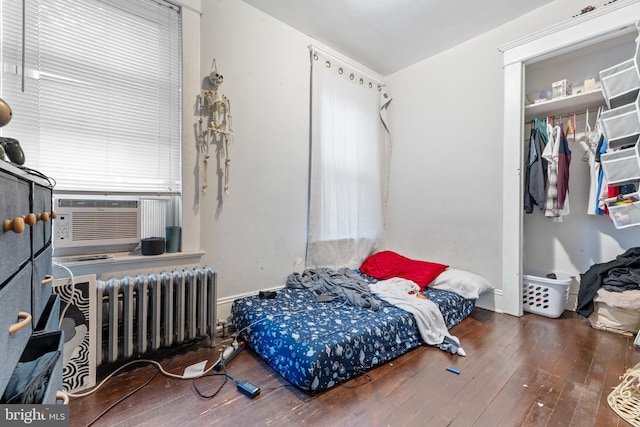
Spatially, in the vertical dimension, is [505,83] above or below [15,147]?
above

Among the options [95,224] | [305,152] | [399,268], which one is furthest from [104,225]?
[399,268]

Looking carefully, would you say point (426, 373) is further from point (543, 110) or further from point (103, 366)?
point (543, 110)

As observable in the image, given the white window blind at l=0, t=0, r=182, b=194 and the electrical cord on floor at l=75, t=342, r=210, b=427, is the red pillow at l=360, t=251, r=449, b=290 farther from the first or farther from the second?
the white window blind at l=0, t=0, r=182, b=194

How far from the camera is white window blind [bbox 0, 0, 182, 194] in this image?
5.20 ft

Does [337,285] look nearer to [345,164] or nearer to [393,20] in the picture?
[345,164]

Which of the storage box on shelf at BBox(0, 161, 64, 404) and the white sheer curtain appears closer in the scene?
the storage box on shelf at BBox(0, 161, 64, 404)

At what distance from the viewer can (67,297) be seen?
1445 millimetres

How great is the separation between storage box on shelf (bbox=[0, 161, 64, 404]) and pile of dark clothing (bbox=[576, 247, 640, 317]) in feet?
10.8

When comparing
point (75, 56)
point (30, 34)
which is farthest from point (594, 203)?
point (30, 34)

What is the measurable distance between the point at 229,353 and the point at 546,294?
2.75 meters

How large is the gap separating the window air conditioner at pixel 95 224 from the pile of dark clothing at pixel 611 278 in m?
3.53

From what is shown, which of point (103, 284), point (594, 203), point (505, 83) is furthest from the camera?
point (505, 83)

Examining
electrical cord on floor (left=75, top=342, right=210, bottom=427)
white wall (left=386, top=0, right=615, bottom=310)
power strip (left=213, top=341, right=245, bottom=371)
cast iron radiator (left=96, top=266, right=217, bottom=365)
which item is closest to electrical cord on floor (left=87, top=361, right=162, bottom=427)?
electrical cord on floor (left=75, top=342, right=210, bottom=427)

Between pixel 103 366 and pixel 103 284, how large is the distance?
0.52m
